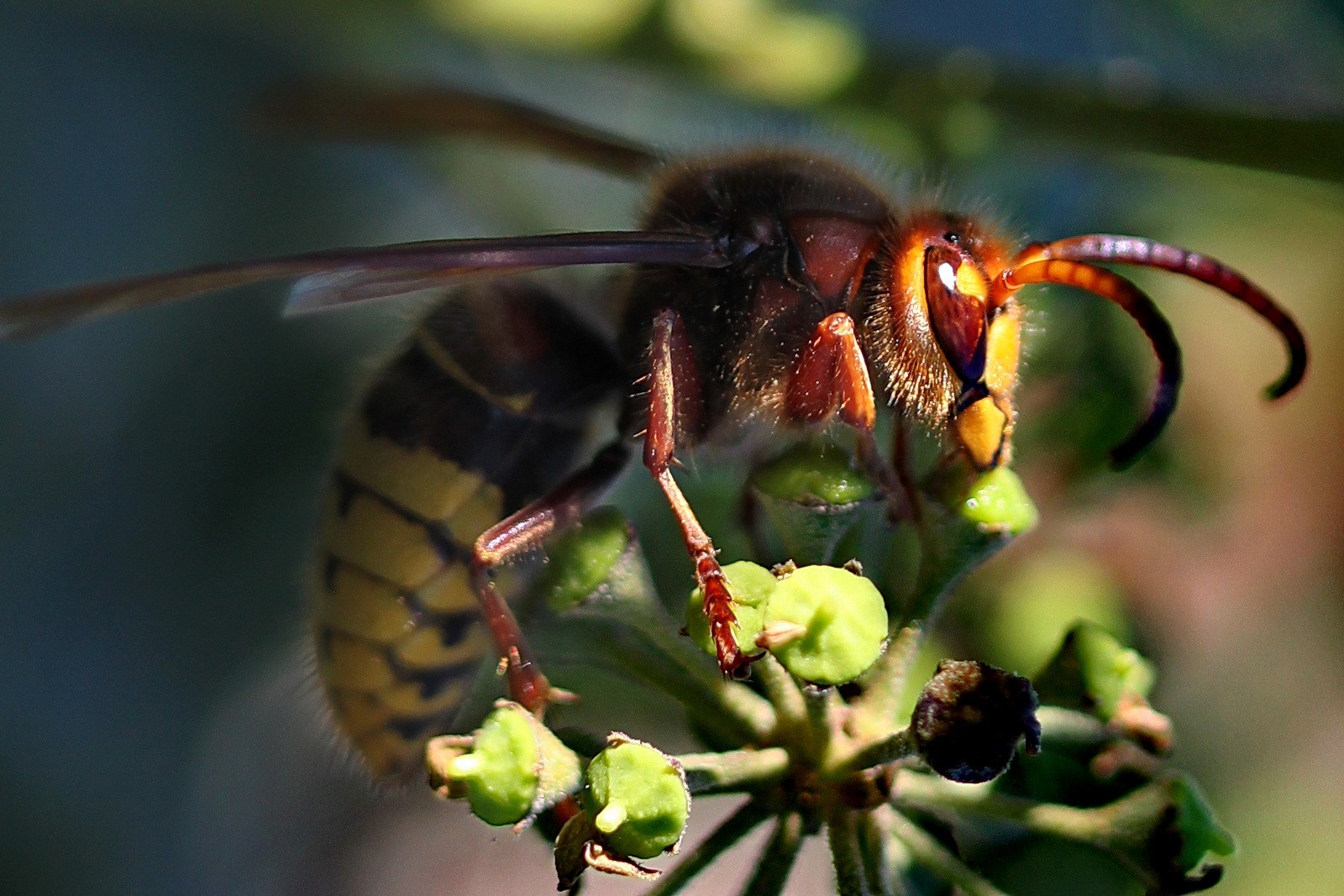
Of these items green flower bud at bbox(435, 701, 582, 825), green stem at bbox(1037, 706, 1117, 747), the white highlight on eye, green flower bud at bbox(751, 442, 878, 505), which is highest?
the white highlight on eye

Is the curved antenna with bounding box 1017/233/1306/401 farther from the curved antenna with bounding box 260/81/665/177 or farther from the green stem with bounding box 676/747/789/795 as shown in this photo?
the curved antenna with bounding box 260/81/665/177

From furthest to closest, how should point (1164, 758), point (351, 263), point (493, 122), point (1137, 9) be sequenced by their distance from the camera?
point (1137, 9)
point (493, 122)
point (1164, 758)
point (351, 263)

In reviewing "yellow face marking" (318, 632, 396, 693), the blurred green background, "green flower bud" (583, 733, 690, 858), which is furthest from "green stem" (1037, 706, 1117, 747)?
"yellow face marking" (318, 632, 396, 693)

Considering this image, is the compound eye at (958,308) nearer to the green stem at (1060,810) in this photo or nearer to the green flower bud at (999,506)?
the green flower bud at (999,506)

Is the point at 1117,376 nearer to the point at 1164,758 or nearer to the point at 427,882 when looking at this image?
the point at 1164,758

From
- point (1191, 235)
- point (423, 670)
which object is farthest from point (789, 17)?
point (423, 670)
